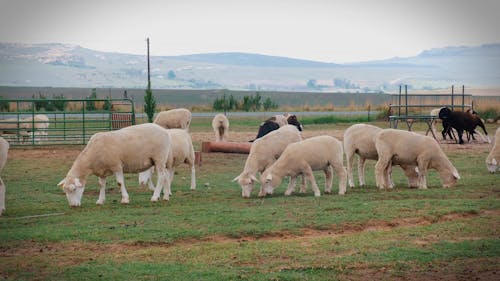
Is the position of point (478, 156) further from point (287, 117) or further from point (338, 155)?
point (338, 155)

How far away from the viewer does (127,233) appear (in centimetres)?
1326

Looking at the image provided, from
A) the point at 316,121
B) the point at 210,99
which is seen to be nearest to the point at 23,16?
the point at 316,121

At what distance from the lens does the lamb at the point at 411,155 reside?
60.3ft

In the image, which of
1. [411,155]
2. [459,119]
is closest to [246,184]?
[411,155]

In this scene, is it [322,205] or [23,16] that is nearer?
[322,205]

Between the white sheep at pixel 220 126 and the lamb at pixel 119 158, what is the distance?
15.3 metres

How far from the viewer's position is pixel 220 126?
3306 centimetres

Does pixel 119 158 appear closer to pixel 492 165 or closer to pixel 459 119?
pixel 492 165

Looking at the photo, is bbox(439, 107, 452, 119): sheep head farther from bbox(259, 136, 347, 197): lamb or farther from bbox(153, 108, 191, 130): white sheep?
bbox(259, 136, 347, 197): lamb

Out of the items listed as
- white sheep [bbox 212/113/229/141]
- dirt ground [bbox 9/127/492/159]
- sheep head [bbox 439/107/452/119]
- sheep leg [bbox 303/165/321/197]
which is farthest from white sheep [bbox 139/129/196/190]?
sheep head [bbox 439/107/452/119]

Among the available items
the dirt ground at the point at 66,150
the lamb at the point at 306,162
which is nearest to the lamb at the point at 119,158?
the lamb at the point at 306,162

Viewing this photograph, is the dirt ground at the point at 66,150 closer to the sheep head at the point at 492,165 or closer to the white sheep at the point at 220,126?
the white sheep at the point at 220,126

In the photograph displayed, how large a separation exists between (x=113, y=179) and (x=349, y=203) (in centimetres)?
832

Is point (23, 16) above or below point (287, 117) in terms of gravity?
above
